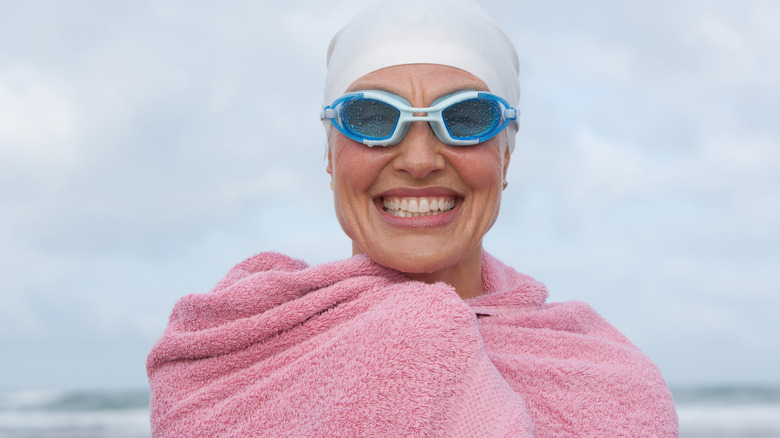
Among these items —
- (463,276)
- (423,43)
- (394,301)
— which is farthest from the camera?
(463,276)

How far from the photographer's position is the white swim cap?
6.92 feet

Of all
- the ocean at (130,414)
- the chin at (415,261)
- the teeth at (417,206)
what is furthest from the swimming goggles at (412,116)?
the ocean at (130,414)

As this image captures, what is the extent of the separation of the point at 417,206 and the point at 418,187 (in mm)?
51

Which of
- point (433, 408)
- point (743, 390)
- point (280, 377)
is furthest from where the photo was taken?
point (743, 390)

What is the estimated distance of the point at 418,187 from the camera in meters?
2.04

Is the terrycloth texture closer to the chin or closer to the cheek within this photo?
the chin

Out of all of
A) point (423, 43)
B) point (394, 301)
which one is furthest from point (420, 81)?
point (394, 301)

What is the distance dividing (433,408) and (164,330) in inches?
39.8

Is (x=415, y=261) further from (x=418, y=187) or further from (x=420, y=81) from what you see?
(x=420, y=81)

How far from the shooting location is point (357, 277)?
205 cm

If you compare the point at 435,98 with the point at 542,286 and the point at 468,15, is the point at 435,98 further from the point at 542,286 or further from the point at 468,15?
the point at 542,286

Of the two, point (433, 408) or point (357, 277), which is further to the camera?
point (357, 277)

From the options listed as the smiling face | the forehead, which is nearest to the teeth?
the smiling face

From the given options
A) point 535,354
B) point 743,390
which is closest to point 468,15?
point 535,354
